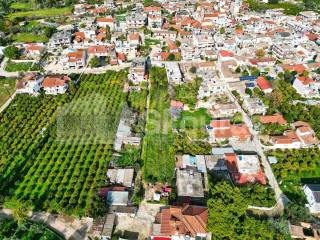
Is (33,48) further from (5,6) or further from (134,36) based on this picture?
(5,6)

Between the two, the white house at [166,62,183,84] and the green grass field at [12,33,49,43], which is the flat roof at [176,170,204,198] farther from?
the green grass field at [12,33,49,43]

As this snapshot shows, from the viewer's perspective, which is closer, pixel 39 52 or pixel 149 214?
pixel 149 214

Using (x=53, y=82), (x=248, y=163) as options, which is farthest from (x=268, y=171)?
(x=53, y=82)

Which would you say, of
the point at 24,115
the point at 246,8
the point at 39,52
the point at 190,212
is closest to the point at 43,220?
the point at 190,212

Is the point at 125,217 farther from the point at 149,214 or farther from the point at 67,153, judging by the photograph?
the point at 67,153

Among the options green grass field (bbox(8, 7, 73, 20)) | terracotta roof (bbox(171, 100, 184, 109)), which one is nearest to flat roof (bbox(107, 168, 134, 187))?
terracotta roof (bbox(171, 100, 184, 109))

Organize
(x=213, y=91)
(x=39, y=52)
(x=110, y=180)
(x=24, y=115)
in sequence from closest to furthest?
(x=110, y=180) → (x=24, y=115) → (x=213, y=91) → (x=39, y=52)
